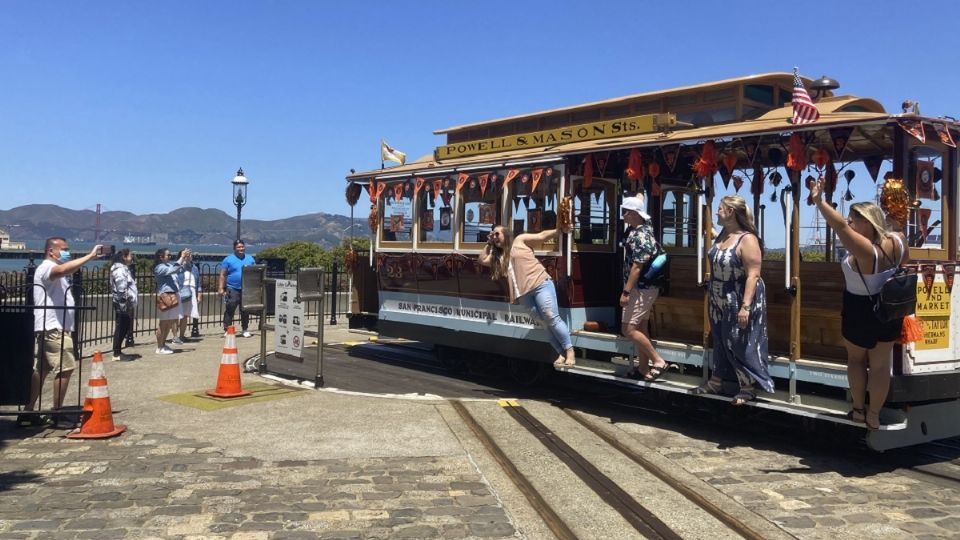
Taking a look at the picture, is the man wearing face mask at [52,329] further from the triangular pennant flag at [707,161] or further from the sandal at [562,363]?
the triangular pennant flag at [707,161]

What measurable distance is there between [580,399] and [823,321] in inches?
123

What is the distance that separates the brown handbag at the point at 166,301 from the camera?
11961mm

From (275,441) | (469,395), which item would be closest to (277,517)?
(275,441)

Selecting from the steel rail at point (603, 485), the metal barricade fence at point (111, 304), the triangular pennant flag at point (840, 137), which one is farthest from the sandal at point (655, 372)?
the metal barricade fence at point (111, 304)

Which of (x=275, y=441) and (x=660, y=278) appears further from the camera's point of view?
(x=660, y=278)

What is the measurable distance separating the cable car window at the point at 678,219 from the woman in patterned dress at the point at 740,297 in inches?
110

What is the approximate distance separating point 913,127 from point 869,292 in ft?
4.86

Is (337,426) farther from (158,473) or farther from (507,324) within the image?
(507,324)

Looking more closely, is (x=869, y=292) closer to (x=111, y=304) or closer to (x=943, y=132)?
(x=943, y=132)

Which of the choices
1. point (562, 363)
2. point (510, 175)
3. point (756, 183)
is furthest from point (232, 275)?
point (756, 183)

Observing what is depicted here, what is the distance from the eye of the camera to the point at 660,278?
7867 mm

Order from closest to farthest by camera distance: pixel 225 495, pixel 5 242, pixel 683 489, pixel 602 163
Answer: pixel 225 495 < pixel 683 489 < pixel 602 163 < pixel 5 242

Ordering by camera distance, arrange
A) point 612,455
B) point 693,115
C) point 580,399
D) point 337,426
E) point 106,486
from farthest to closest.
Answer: point 580,399 < point 693,115 < point 337,426 < point 612,455 < point 106,486

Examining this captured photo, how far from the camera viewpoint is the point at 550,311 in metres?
8.50
